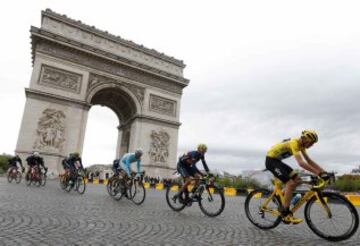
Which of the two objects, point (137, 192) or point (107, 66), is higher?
point (107, 66)

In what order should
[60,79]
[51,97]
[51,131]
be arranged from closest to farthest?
1. [51,131]
2. [51,97]
3. [60,79]

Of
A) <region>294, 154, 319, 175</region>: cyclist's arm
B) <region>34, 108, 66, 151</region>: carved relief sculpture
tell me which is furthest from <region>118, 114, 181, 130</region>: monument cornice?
<region>294, 154, 319, 175</region>: cyclist's arm

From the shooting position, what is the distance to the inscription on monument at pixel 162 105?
101 ft

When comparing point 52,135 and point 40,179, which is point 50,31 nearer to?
point 52,135

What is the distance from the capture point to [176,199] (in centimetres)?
745

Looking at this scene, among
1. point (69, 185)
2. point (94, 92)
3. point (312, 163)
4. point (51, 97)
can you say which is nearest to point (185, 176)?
point (312, 163)

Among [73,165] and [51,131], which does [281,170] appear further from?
[51,131]

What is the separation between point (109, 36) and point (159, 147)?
1195 cm

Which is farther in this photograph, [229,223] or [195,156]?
[195,156]

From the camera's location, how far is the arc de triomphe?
24.0m

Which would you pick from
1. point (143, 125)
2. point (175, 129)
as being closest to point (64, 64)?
point (143, 125)

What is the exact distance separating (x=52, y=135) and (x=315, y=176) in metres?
23.1

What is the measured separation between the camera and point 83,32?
27.6 m

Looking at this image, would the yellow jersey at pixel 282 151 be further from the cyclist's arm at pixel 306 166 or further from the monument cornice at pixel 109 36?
the monument cornice at pixel 109 36
